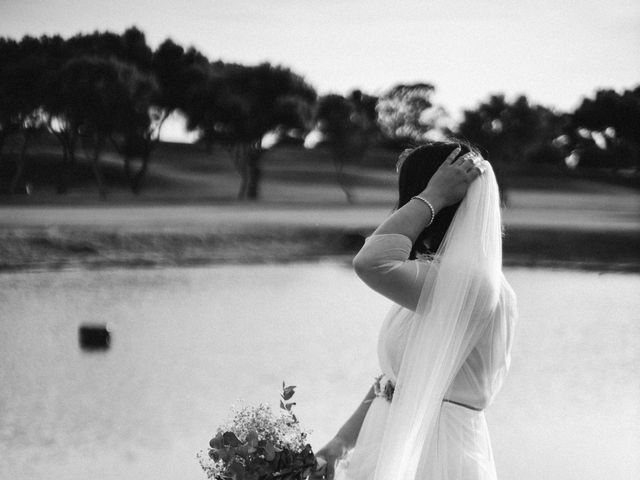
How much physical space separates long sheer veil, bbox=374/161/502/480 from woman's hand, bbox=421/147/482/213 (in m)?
0.03

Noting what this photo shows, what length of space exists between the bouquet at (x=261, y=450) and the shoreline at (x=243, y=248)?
12290mm

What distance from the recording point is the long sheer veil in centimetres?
158

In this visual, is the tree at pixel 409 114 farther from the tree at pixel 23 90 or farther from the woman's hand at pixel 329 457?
the woman's hand at pixel 329 457

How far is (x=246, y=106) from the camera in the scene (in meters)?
12.8

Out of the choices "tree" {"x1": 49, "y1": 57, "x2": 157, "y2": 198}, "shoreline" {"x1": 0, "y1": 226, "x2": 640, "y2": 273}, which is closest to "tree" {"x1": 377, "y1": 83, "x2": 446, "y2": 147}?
"shoreline" {"x1": 0, "y1": 226, "x2": 640, "y2": 273}

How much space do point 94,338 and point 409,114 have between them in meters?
6.57

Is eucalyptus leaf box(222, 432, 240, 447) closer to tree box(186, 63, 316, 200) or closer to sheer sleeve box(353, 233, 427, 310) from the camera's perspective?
sheer sleeve box(353, 233, 427, 310)

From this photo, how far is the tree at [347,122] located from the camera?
1334 centimetres

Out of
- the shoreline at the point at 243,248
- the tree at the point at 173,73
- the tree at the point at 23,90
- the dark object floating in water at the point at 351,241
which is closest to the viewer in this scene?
the tree at the point at 23,90

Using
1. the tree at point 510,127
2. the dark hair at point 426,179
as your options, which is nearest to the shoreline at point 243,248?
the tree at point 510,127

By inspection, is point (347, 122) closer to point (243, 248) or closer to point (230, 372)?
point (243, 248)

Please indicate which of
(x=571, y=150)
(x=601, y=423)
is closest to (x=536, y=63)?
(x=571, y=150)

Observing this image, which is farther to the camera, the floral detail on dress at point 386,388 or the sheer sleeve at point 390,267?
the floral detail on dress at point 386,388

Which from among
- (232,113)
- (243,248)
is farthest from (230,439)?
(243,248)
